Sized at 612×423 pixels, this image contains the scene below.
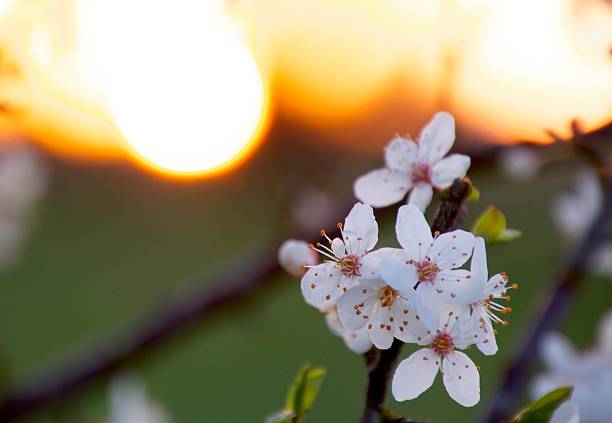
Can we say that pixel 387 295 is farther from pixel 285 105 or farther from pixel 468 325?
pixel 285 105

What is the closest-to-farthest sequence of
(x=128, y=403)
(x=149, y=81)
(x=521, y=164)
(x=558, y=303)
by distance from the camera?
1. (x=558, y=303)
2. (x=521, y=164)
3. (x=128, y=403)
4. (x=149, y=81)

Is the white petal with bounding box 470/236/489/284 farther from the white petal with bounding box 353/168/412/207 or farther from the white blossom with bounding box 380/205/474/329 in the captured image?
the white petal with bounding box 353/168/412/207

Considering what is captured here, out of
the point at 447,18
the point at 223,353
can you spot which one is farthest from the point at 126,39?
the point at 223,353

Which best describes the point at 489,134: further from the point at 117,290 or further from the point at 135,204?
the point at 135,204

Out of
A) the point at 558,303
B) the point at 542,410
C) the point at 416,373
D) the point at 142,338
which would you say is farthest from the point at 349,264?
the point at 142,338

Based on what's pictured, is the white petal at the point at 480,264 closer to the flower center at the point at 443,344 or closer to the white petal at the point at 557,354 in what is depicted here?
the flower center at the point at 443,344

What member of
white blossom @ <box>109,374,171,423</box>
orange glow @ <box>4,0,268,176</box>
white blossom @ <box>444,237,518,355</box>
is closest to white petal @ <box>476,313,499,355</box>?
white blossom @ <box>444,237,518,355</box>
